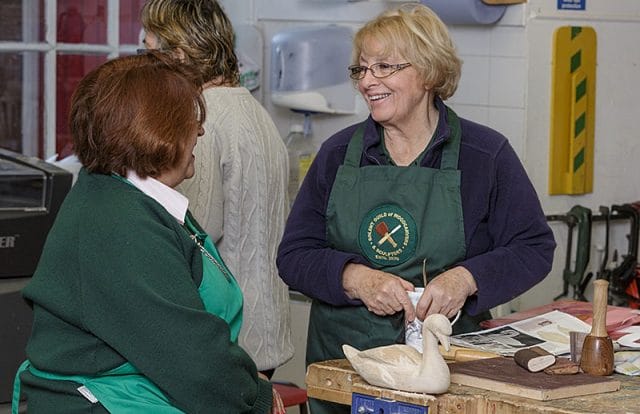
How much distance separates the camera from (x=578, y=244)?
412cm

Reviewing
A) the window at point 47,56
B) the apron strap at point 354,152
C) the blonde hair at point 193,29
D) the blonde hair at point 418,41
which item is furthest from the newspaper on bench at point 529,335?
the window at point 47,56

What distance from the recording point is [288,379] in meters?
4.83

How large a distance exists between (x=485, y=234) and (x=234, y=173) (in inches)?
28.4

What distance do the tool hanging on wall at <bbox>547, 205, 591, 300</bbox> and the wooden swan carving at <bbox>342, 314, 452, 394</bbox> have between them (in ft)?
6.17

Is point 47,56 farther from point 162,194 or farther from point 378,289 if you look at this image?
point 162,194

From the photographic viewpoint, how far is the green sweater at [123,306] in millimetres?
2113

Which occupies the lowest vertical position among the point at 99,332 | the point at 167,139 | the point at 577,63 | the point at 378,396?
the point at 378,396

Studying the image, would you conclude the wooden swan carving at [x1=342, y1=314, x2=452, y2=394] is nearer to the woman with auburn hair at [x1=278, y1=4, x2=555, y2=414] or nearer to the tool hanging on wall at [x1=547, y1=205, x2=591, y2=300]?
the woman with auburn hair at [x1=278, y1=4, x2=555, y2=414]

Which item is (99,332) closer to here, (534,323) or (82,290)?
(82,290)

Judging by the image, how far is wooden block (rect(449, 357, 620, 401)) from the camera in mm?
2219

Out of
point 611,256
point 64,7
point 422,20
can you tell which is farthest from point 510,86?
point 64,7

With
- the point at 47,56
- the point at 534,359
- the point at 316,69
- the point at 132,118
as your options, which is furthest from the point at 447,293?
the point at 47,56

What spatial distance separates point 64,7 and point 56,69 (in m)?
0.22

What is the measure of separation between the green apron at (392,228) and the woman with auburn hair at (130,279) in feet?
1.92
